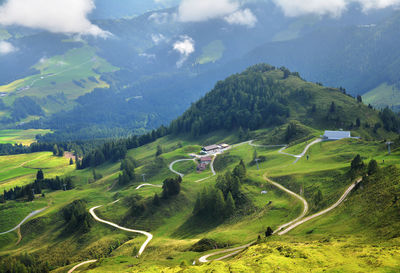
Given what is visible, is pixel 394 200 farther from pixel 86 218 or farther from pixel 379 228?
pixel 86 218

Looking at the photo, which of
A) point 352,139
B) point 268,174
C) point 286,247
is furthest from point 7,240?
point 352,139

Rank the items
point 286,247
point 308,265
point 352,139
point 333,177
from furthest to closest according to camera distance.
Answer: point 352,139, point 333,177, point 286,247, point 308,265

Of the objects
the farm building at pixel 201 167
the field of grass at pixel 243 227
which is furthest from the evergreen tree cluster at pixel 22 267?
the farm building at pixel 201 167

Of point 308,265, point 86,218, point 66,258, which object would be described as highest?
point 308,265

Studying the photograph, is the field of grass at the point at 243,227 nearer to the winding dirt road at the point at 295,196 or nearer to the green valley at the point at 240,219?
the green valley at the point at 240,219

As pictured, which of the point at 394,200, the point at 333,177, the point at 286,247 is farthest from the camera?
the point at 333,177

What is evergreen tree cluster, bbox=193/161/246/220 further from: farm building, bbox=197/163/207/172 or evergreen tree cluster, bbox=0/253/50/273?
farm building, bbox=197/163/207/172

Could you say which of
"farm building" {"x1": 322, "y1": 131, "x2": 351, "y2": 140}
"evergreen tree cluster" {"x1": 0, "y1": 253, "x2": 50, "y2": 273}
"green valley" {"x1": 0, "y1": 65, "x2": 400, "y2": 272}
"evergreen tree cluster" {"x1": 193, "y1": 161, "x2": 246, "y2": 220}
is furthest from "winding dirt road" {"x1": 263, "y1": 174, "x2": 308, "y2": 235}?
"evergreen tree cluster" {"x1": 0, "y1": 253, "x2": 50, "y2": 273}
